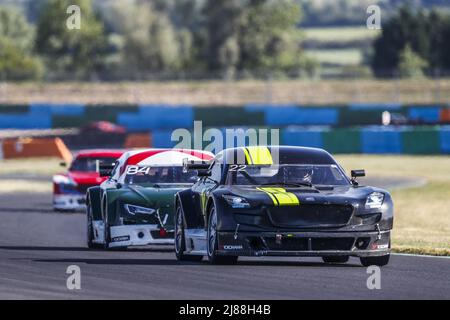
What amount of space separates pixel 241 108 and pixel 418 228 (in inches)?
1307

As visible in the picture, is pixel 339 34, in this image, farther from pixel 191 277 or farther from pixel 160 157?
pixel 191 277

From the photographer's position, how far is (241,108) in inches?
2082

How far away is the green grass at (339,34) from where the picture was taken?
16975 centimetres

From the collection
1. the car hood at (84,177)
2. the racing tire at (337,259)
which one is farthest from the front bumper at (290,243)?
the car hood at (84,177)

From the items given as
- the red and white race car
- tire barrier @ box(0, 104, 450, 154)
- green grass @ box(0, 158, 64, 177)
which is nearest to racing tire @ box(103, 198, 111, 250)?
the red and white race car

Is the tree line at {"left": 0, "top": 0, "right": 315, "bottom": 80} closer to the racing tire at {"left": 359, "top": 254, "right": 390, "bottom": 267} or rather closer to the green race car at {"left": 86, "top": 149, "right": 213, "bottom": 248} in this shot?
the green race car at {"left": 86, "top": 149, "right": 213, "bottom": 248}

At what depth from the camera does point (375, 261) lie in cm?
1321

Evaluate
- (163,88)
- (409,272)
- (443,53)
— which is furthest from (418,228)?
(443,53)

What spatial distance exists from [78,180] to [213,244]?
33.6ft

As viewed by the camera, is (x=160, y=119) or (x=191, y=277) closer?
(x=191, y=277)

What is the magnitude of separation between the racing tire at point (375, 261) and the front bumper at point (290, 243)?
0.61 m

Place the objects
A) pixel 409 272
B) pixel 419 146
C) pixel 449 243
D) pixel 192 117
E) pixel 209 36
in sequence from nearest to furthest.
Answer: pixel 409 272, pixel 449 243, pixel 419 146, pixel 192 117, pixel 209 36

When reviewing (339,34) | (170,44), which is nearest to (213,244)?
(170,44)
